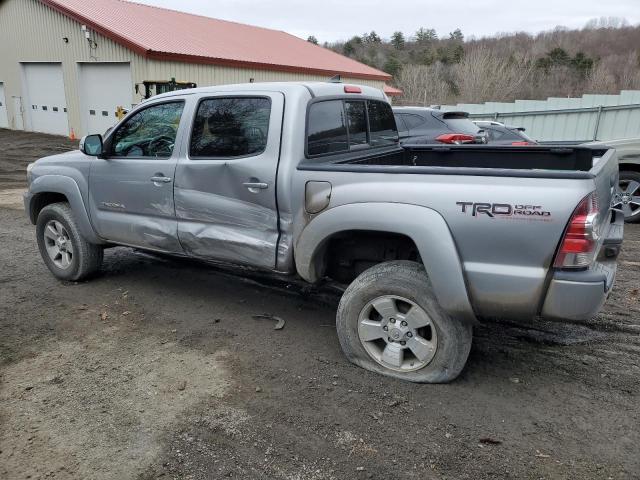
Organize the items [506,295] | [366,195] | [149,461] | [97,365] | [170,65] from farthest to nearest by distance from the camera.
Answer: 1. [170,65]
2. [97,365]
3. [366,195]
4. [506,295]
5. [149,461]

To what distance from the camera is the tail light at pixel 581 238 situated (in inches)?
108

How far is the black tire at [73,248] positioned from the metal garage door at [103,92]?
14146mm

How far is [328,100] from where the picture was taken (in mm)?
4090

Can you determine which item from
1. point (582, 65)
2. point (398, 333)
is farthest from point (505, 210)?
point (582, 65)

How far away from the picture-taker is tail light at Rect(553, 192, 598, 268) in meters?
2.73

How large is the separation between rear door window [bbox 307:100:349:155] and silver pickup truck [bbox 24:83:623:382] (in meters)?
0.01

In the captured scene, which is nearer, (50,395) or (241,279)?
(50,395)

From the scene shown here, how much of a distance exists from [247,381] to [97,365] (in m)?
1.12

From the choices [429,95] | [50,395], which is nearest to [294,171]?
[50,395]

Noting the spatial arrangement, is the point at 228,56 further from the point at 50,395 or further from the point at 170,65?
the point at 50,395

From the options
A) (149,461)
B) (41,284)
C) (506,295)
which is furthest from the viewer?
(41,284)

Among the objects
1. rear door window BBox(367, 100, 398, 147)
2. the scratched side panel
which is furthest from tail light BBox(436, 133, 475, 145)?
the scratched side panel

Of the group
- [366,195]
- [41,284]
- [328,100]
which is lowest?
[41,284]

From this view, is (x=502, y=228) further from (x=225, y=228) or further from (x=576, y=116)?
(x=576, y=116)
